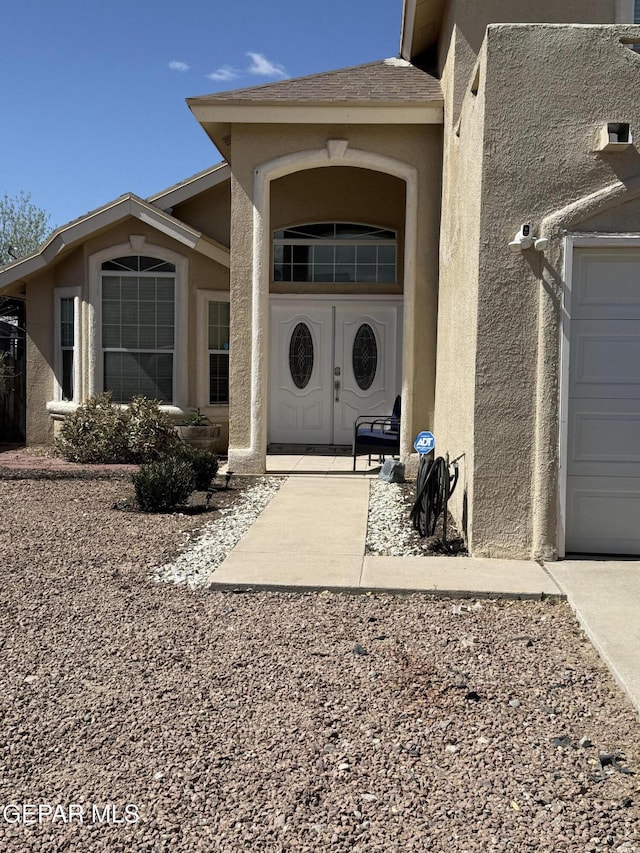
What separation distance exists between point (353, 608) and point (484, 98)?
12.9ft

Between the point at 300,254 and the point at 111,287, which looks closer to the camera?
the point at 111,287

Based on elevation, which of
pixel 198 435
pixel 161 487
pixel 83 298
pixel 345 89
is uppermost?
pixel 345 89

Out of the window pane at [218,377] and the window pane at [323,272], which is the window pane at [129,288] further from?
the window pane at [323,272]

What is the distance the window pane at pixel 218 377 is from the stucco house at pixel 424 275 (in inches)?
1.8

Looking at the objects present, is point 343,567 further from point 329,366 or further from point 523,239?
point 329,366

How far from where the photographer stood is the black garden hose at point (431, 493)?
6.89 meters

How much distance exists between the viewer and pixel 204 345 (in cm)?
1254

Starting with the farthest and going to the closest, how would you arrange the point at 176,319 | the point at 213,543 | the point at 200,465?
1. the point at 176,319
2. the point at 200,465
3. the point at 213,543

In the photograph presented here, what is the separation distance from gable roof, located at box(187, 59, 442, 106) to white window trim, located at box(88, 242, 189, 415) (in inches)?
114

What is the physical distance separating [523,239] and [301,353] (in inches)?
291

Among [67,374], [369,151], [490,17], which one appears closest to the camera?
[490,17]

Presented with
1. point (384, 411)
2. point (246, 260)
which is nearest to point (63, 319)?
point (246, 260)

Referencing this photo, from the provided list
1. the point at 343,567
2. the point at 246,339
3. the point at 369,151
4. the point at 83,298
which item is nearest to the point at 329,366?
the point at 246,339

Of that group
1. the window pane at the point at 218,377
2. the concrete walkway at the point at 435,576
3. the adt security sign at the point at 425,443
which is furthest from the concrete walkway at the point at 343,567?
the window pane at the point at 218,377
